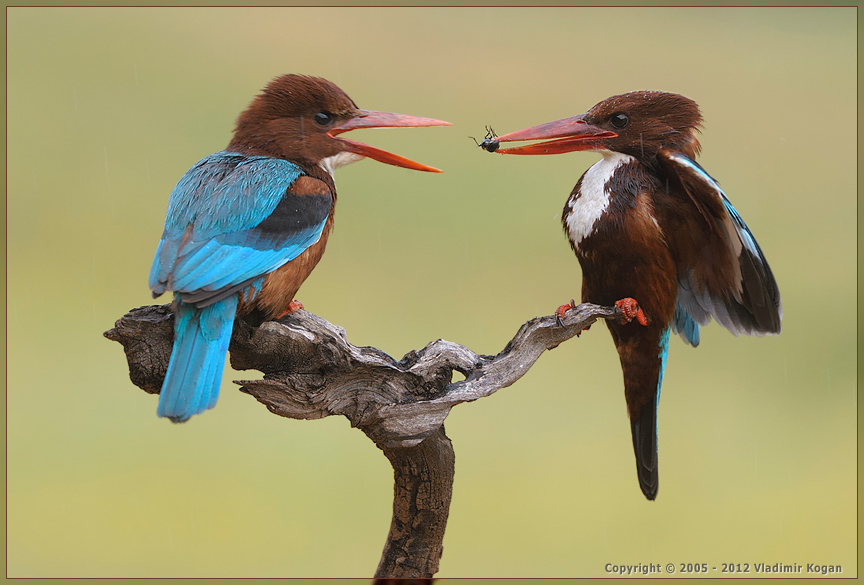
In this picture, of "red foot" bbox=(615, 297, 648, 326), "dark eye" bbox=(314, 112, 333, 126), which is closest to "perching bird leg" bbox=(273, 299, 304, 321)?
"dark eye" bbox=(314, 112, 333, 126)

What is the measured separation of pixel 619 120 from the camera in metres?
2.37

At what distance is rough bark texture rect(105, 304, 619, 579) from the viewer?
228 centimetres

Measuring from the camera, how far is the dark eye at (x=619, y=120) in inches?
93.0

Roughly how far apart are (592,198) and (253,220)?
1.03m

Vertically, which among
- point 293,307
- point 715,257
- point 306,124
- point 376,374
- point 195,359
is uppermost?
point 306,124

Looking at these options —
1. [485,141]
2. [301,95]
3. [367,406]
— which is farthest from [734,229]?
[301,95]

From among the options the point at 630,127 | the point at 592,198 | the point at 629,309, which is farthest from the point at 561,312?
the point at 630,127

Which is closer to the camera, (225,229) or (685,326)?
(225,229)

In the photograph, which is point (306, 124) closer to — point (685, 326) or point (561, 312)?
point (561, 312)

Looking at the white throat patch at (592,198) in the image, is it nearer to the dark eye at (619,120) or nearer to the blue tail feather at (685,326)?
the dark eye at (619,120)

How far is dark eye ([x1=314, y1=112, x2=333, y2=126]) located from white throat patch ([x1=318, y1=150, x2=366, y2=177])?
106mm

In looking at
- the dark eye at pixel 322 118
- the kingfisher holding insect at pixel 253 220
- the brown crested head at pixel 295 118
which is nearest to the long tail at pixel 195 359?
the kingfisher holding insect at pixel 253 220

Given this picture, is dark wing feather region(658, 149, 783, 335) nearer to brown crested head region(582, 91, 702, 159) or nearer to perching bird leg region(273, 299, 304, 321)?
brown crested head region(582, 91, 702, 159)

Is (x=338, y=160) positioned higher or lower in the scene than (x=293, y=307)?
higher
